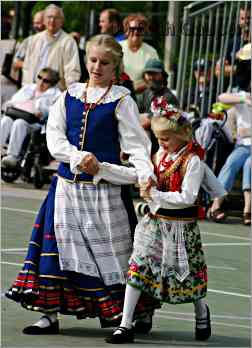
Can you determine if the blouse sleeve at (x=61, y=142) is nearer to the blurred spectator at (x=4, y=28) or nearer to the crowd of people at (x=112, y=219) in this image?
the crowd of people at (x=112, y=219)

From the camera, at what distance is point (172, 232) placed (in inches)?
299

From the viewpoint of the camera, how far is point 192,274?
7617mm

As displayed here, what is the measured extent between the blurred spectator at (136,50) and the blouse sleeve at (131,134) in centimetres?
706

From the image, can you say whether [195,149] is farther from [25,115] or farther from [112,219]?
[25,115]

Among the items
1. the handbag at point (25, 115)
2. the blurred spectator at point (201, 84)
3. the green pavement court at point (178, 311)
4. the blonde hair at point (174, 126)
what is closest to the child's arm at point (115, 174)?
the blonde hair at point (174, 126)

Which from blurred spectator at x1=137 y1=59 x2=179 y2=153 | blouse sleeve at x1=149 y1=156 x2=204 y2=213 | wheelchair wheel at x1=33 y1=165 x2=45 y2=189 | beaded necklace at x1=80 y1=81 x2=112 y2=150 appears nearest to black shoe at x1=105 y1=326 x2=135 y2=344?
blouse sleeve at x1=149 y1=156 x2=204 y2=213

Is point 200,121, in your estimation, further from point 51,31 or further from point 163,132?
point 163,132

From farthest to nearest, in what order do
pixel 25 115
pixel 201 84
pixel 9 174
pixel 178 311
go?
pixel 201 84
pixel 9 174
pixel 25 115
pixel 178 311

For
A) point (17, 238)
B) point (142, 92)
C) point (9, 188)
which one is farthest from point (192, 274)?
point (9, 188)

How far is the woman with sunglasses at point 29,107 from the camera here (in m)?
15.7

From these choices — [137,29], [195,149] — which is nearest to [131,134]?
[195,149]

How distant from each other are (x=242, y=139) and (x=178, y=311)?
623cm

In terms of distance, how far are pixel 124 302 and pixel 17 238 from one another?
4303mm

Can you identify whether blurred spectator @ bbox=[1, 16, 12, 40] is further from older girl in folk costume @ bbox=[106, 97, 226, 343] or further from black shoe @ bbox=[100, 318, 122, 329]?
black shoe @ bbox=[100, 318, 122, 329]
